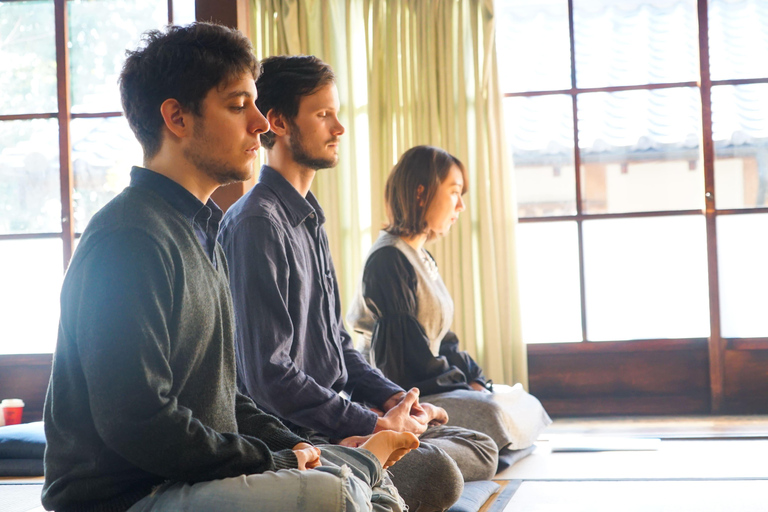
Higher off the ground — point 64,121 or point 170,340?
point 64,121

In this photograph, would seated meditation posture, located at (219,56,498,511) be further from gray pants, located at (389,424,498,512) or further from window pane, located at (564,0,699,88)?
window pane, located at (564,0,699,88)

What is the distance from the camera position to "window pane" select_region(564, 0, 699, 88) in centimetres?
435

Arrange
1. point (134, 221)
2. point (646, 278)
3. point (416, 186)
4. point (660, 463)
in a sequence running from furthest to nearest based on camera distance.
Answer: point (646, 278)
point (416, 186)
point (660, 463)
point (134, 221)

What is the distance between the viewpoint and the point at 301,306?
209 centimetres

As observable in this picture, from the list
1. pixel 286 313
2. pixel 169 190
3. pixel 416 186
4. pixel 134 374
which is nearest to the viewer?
pixel 134 374

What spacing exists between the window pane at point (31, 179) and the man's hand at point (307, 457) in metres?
3.70

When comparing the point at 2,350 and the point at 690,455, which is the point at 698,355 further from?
the point at 2,350

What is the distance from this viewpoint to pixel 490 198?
4.34m

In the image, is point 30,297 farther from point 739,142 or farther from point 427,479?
point 739,142

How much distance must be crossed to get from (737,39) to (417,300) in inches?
94.7

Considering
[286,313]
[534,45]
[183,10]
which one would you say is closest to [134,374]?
[286,313]

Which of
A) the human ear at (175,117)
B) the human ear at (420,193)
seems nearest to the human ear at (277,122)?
the human ear at (175,117)

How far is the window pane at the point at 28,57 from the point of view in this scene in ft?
15.8

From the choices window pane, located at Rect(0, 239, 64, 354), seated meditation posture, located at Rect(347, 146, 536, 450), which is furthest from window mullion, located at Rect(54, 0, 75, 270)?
seated meditation posture, located at Rect(347, 146, 536, 450)
